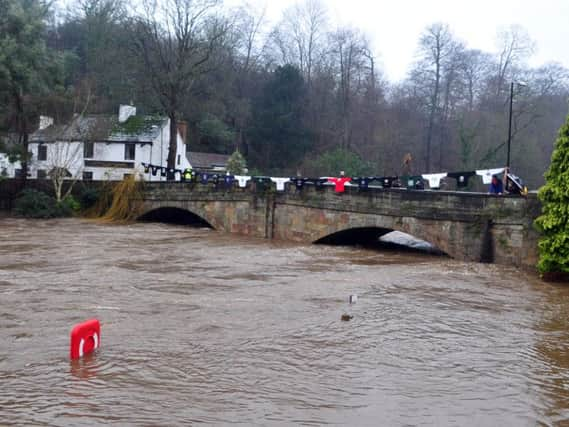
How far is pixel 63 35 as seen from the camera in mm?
62125

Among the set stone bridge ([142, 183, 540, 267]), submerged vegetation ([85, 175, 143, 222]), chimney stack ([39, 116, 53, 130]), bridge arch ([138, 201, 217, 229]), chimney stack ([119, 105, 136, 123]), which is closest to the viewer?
stone bridge ([142, 183, 540, 267])

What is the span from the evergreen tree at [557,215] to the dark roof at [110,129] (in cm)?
3051

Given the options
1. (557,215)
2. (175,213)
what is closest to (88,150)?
(175,213)

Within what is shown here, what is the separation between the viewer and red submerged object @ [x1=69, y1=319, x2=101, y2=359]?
367 inches

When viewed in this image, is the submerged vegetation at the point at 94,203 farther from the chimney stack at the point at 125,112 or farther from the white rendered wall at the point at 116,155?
the chimney stack at the point at 125,112

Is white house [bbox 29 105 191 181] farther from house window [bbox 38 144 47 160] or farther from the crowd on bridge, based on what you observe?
the crowd on bridge

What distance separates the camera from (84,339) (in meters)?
9.54

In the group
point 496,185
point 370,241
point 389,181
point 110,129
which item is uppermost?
point 110,129

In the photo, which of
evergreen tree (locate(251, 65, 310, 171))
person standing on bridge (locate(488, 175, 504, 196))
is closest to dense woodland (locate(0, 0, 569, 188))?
evergreen tree (locate(251, 65, 310, 171))

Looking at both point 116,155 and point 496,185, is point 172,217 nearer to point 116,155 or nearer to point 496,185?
point 116,155

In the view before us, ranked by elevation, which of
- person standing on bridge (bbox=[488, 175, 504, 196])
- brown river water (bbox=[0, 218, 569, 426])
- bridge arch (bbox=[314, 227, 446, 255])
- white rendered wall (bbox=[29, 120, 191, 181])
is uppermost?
white rendered wall (bbox=[29, 120, 191, 181])

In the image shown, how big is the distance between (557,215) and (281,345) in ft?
33.7

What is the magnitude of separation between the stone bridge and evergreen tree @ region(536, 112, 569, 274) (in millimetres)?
1334

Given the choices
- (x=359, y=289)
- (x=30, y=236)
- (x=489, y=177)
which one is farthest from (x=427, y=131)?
(x=359, y=289)
